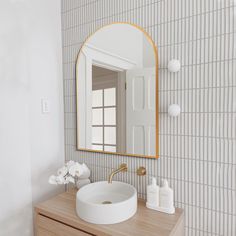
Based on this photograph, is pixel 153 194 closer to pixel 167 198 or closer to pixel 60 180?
pixel 167 198

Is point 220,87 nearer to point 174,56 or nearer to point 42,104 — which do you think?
point 174,56

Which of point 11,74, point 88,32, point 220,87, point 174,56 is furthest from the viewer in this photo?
point 88,32

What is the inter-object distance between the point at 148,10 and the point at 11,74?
0.95m

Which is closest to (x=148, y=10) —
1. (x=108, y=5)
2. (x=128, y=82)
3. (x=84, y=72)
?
(x=108, y=5)

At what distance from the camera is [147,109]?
4.19 feet

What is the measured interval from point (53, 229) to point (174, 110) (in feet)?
3.12

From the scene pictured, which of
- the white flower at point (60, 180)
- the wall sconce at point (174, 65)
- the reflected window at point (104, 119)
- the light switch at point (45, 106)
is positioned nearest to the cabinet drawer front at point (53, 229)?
the white flower at point (60, 180)

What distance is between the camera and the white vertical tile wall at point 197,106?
106 cm

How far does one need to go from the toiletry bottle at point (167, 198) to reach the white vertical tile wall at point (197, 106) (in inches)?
3.2

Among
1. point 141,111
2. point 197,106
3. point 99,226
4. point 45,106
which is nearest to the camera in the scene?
point 99,226

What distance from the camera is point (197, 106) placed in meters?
1.13

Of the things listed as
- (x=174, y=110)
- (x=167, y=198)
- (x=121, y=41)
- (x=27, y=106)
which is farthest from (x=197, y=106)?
(x=27, y=106)

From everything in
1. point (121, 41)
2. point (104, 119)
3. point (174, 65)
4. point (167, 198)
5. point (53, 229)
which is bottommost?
point (53, 229)

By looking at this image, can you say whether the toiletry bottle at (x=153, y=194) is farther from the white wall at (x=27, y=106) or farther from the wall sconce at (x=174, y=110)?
the white wall at (x=27, y=106)
